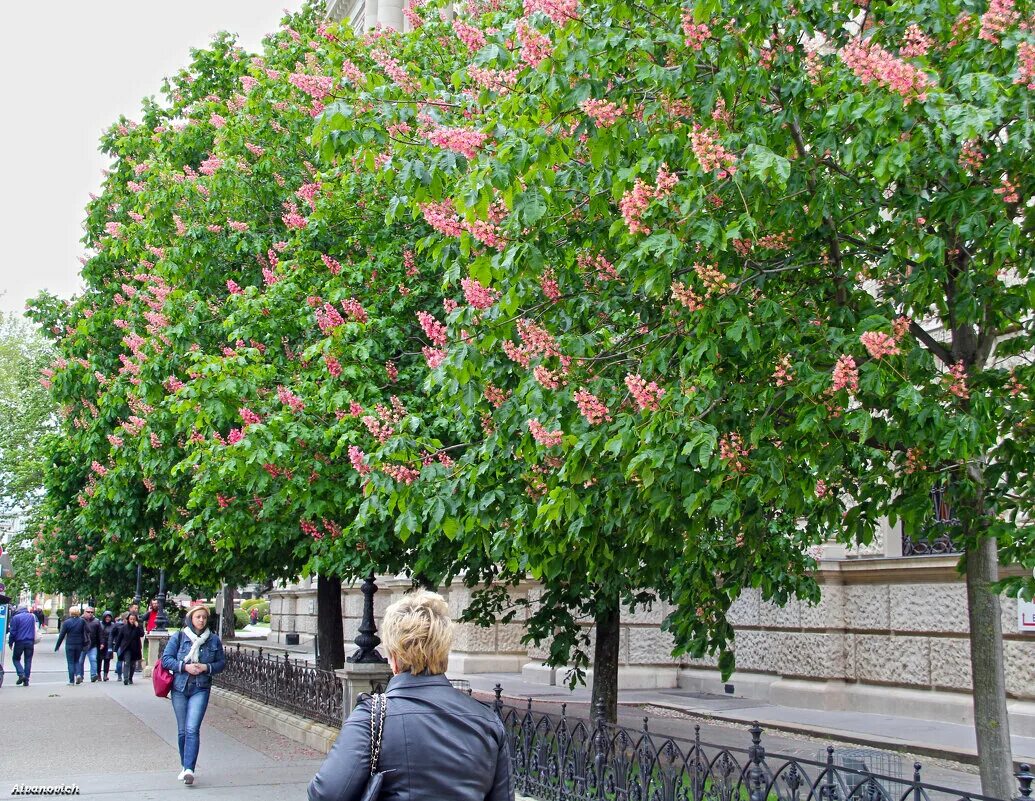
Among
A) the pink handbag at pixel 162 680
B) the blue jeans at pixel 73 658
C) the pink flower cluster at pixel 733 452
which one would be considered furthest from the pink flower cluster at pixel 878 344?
the blue jeans at pixel 73 658

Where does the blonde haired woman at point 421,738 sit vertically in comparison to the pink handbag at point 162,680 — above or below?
above

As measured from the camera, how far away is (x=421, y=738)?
337 centimetres

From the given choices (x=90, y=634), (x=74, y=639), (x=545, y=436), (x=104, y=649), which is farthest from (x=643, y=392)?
(x=104, y=649)

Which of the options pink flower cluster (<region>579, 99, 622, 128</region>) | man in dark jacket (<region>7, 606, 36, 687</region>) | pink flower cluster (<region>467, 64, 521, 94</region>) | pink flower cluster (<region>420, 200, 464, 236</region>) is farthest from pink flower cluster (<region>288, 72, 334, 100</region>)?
man in dark jacket (<region>7, 606, 36, 687</region>)

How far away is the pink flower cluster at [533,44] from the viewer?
6.85 m

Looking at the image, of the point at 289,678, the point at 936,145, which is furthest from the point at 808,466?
the point at 289,678

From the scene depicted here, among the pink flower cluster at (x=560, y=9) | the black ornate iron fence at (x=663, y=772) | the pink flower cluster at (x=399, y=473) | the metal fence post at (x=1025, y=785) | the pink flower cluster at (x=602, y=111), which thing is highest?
the pink flower cluster at (x=560, y=9)

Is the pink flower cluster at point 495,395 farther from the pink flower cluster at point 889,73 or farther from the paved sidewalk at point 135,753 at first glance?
the paved sidewalk at point 135,753

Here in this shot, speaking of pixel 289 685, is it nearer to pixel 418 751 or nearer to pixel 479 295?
pixel 479 295

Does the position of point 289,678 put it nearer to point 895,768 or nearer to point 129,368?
point 129,368

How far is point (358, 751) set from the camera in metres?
3.29

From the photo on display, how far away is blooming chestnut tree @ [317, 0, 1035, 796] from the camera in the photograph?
6.05 metres

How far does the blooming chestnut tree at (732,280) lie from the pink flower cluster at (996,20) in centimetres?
3

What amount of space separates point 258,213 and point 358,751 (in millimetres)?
12673
